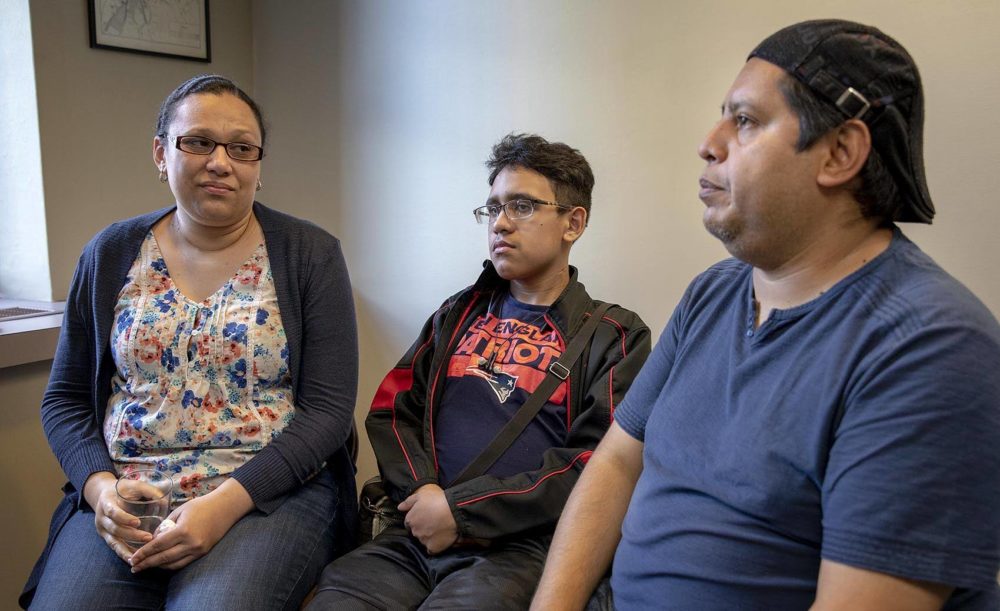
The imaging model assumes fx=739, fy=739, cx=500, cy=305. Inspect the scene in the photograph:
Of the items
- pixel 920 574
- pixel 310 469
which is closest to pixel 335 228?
pixel 310 469

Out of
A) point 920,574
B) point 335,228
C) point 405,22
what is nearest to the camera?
point 920,574

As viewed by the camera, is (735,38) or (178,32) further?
(178,32)

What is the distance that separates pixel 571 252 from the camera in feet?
6.79

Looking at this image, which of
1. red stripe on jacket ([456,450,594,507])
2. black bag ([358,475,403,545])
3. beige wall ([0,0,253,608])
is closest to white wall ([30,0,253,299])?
beige wall ([0,0,253,608])

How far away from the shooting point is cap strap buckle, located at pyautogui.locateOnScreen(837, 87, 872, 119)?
36.6 inches

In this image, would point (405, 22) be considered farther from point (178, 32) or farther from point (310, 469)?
point (310, 469)

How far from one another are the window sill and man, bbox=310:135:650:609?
0.97 meters

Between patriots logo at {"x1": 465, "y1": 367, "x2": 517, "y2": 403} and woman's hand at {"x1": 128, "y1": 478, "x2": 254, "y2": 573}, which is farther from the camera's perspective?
patriots logo at {"x1": 465, "y1": 367, "x2": 517, "y2": 403}

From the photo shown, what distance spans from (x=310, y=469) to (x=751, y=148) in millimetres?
1084

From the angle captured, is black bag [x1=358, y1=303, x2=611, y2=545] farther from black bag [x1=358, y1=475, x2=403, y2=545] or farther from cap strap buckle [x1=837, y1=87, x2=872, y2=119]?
cap strap buckle [x1=837, y1=87, x2=872, y2=119]

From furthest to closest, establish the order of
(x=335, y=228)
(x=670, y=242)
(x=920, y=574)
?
(x=335, y=228) → (x=670, y=242) → (x=920, y=574)

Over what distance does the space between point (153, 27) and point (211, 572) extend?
1843 mm

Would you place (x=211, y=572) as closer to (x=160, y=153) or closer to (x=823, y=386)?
(x=160, y=153)

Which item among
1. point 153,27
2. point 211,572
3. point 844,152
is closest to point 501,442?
point 211,572
